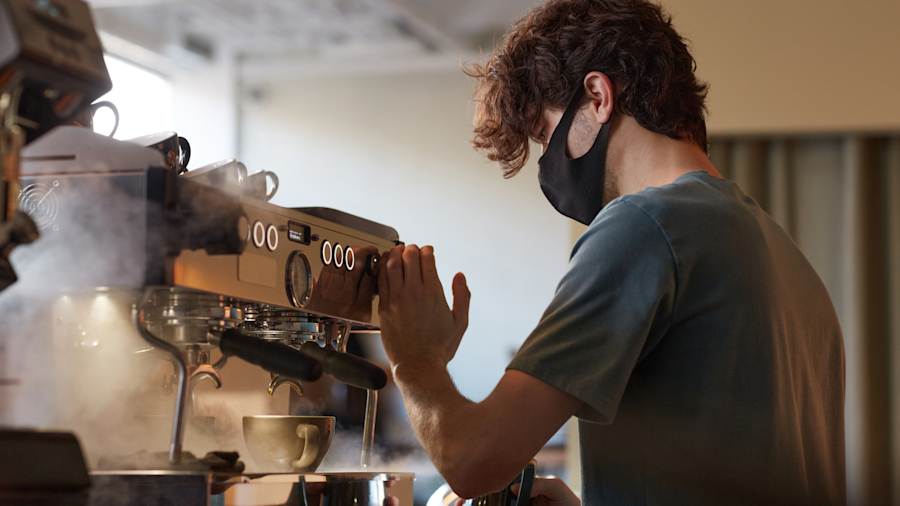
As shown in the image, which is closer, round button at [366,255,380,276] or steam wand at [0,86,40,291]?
steam wand at [0,86,40,291]

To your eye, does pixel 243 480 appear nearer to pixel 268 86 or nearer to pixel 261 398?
pixel 261 398

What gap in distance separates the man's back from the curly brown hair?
219 mm

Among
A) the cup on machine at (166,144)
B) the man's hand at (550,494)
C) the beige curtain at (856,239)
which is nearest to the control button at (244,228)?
the cup on machine at (166,144)

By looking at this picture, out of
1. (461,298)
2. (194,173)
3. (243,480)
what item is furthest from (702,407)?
(194,173)

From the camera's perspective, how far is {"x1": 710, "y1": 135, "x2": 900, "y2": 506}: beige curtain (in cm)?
212

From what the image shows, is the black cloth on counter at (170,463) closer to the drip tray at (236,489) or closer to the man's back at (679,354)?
the drip tray at (236,489)

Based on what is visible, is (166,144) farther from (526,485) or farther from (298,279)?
(526,485)

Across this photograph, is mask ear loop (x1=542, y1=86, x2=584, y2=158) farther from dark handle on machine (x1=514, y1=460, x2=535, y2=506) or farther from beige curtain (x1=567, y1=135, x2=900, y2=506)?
beige curtain (x1=567, y1=135, x2=900, y2=506)

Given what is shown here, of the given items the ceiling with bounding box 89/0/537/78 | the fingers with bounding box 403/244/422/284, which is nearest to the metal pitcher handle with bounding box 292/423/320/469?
the fingers with bounding box 403/244/422/284

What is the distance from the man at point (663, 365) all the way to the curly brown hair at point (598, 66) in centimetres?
11

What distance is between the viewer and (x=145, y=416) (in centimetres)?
85

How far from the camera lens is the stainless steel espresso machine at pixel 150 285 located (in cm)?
60

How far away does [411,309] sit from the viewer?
36.1 inches

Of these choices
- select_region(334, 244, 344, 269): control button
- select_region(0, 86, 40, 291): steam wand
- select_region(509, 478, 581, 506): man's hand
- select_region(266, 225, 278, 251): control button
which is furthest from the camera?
select_region(509, 478, 581, 506): man's hand
